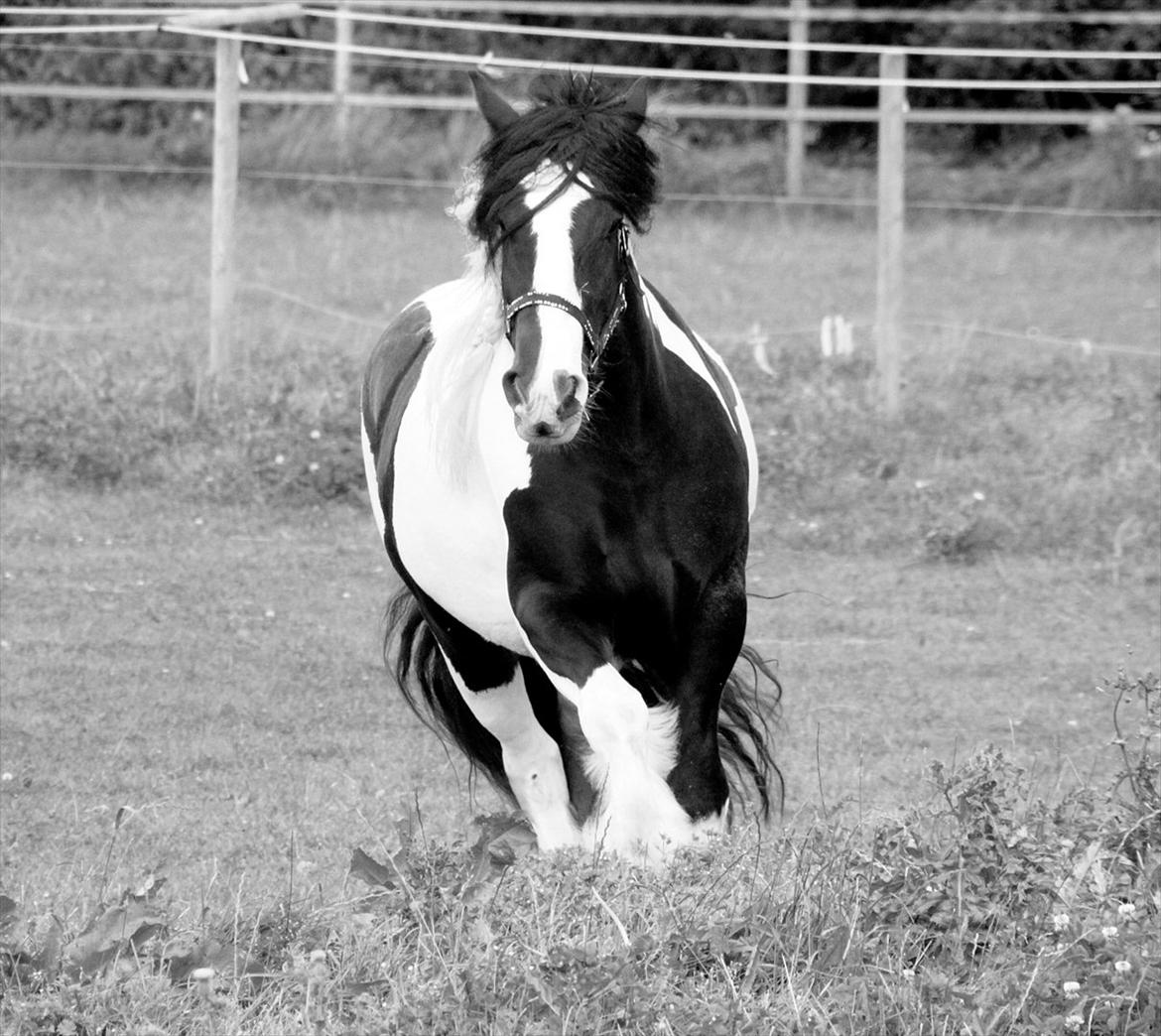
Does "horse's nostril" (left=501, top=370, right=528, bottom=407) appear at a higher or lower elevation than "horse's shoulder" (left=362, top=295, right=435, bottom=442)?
higher

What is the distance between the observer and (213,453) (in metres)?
8.98

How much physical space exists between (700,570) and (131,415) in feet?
18.1

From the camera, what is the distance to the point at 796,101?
1759 centimetres

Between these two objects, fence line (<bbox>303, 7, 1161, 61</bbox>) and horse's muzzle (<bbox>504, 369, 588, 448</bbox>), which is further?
fence line (<bbox>303, 7, 1161, 61</bbox>)

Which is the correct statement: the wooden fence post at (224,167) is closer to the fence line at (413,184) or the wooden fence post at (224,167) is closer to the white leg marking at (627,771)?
the fence line at (413,184)

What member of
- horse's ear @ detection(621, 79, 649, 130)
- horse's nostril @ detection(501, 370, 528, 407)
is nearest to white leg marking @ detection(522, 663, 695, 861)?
horse's nostril @ detection(501, 370, 528, 407)

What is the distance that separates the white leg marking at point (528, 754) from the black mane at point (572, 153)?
5.52 feet

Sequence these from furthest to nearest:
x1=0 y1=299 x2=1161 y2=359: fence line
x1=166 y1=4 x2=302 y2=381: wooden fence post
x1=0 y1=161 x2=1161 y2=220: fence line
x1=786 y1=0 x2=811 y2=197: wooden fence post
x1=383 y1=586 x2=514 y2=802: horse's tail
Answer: x1=786 y1=0 x2=811 y2=197: wooden fence post → x1=0 y1=161 x2=1161 y2=220: fence line → x1=0 y1=299 x2=1161 y2=359: fence line → x1=166 y1=4 x2=302 y2=381: wooden fence post → x1=383 y1=586 x2=514 y2=802: horse's tail

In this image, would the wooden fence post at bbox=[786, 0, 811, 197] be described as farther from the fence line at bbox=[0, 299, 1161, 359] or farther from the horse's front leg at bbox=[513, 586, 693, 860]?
the horse's front leg at bbox=[513, 586, 693, 860]

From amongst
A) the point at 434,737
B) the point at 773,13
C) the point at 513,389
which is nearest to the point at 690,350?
the point at 513,389

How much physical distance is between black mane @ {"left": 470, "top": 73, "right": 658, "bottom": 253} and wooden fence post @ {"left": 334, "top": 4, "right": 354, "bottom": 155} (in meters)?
11.7

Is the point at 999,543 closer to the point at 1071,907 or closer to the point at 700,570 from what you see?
the point at 700,570

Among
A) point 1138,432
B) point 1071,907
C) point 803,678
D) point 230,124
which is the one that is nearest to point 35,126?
point 230,124

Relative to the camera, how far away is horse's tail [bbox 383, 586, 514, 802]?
557cm
